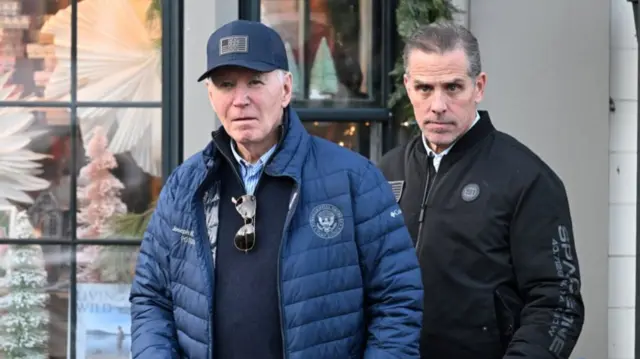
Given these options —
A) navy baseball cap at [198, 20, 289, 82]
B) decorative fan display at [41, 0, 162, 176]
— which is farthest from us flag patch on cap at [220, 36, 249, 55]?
decorative fan display at [41, 0, 162, 176]

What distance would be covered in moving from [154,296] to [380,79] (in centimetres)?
267

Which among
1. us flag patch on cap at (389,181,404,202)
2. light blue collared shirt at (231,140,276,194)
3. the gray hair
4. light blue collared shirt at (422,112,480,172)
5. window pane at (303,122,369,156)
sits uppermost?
the gray hair

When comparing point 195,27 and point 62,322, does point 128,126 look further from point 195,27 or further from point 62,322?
point 62,322

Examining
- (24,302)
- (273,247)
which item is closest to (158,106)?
(24,302)

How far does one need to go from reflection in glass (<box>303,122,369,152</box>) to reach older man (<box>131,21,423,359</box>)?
2.42m

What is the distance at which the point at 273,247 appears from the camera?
2.68m

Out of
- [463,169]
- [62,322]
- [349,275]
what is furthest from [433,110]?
[62,322]

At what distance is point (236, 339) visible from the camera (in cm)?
269

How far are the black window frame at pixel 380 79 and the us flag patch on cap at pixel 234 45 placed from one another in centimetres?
248

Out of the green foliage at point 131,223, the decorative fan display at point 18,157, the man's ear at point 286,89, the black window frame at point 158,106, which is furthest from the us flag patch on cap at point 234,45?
the decorative fan display at point 18,157

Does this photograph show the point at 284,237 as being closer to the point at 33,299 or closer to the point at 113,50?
the point at 113,50

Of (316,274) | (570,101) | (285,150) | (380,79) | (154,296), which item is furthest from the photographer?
(380,79)

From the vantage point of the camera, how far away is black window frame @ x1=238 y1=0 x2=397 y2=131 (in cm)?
522

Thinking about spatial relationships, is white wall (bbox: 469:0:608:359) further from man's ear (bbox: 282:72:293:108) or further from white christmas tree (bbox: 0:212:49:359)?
white christmas tree (bbox: 0:212:49:359)
